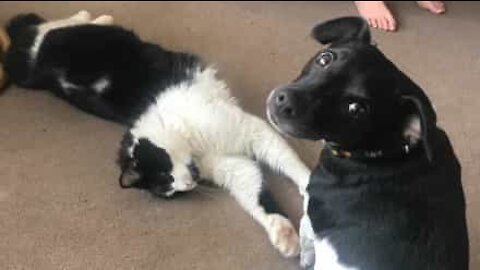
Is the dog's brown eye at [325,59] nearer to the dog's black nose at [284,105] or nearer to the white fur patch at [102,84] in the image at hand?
the dog's black nose at [284,105]

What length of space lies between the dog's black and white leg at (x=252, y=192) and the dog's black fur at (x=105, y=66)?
0.83ft

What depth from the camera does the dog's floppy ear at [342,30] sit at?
1548mm

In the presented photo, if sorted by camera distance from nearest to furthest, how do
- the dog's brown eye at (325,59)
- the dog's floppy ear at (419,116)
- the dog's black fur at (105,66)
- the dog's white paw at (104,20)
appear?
the dog's floppy ear at (419,116)
the dog's brown eye at (325,59)
the dog's black fur at (105,66)
the dog's white paw at (104,20)

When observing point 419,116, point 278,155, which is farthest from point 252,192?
point 419,116

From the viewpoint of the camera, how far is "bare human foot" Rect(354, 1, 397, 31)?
8.20 feet

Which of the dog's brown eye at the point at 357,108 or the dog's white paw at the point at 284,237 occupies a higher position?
the dog's brown eye at the point at 357,108

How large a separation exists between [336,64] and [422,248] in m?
0.36

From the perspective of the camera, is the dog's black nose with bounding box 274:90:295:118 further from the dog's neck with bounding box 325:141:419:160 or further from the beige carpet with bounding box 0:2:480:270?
the beige carpet with bounding box 0:2:480:270

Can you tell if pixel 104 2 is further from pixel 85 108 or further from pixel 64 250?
pixel 64 250

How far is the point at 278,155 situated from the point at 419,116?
0.68 m

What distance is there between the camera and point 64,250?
74.2 inches

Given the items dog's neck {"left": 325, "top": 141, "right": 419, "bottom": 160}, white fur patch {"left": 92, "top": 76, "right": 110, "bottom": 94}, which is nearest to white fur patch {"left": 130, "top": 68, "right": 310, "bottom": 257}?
white fur patch {"left": 92, "top": 76, "right": 110, "bottom": 94}

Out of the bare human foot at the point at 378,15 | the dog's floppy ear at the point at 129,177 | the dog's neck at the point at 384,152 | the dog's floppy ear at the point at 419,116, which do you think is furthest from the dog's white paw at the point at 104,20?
the dog's floppy ear at the point at 419,116

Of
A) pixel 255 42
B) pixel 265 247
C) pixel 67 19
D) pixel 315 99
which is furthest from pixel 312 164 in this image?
pixel 67 19
